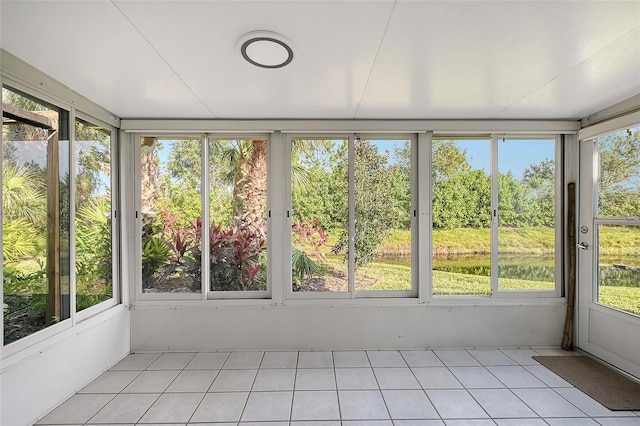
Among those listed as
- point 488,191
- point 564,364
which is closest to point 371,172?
point 488,191

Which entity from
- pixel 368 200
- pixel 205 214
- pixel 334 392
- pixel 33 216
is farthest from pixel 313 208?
pixel 33 216

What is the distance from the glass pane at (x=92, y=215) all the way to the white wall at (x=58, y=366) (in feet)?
0.76

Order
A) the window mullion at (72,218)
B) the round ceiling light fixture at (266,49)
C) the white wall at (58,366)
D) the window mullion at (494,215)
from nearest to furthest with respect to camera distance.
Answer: the round ceiling light fixture at (266,49), the white wall at (58,366), the window mullion at (72,218), the window mullion at (494,215)

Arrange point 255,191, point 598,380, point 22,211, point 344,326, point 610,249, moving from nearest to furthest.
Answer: point 22,211, point 598,380, point 610,249, point 344,326, point 255,191

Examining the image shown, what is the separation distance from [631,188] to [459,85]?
176cm

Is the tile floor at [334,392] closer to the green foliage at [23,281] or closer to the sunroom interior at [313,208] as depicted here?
the sunroom interior at [313,208]

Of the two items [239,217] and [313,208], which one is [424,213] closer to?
[313,208]

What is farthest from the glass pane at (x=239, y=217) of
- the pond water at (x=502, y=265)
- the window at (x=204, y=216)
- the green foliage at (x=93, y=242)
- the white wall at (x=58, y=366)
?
the pond water at (x=502, y=265)

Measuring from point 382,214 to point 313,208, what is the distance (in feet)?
2.29

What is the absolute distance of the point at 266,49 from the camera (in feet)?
5.67

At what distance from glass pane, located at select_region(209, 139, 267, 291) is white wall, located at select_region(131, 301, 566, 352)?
339 millimetres

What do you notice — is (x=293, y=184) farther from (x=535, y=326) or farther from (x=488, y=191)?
(x=535, y=326)

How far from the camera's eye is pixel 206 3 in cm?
136

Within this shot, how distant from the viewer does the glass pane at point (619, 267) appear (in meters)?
2.61
